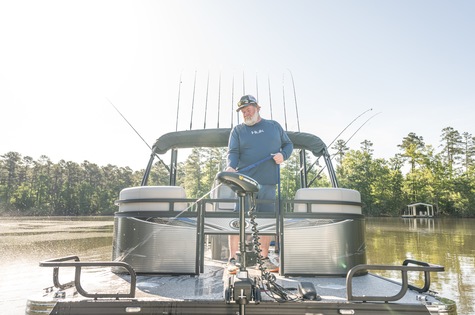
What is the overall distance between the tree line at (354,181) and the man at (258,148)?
6.12m

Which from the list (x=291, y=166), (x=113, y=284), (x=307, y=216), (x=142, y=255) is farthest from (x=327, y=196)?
(x=291, y=166)

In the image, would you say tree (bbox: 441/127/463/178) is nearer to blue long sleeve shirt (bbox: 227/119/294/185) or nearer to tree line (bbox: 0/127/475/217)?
tree line (bbox: 0/127/475/217)

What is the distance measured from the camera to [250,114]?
3.71 m

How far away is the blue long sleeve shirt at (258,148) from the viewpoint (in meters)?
3.64

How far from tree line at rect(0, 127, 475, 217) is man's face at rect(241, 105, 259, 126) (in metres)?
6.21

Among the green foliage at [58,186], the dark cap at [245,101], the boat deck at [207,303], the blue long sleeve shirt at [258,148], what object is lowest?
the boat deck at [207,303]

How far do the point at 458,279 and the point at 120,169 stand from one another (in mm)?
90598

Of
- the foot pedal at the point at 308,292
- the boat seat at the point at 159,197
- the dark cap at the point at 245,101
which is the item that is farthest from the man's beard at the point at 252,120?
the foot pedal at the point at 308,292

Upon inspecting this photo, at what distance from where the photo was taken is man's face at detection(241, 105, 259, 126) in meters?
3.68

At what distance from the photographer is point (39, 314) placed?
2.02m

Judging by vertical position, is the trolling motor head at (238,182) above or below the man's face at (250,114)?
below

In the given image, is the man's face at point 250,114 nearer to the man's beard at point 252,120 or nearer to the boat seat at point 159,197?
the man's beard at point 252,120

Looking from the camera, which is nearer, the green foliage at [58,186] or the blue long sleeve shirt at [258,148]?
the blue long sleeve shirt at [258,148]

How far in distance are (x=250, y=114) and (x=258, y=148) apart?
396 mm
